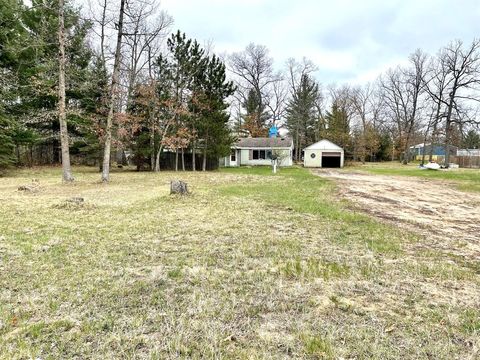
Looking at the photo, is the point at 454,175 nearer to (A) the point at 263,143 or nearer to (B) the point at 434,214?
(B) the point at 434,214

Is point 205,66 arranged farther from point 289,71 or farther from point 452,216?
point 289,71

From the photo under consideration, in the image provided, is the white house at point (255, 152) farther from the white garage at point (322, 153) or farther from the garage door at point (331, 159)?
the garage door at point (331, 159)

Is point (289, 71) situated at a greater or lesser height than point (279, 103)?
greater

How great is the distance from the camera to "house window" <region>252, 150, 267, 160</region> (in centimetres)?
3319

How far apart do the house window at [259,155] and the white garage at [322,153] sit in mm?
4312

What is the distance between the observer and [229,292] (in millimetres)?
3207

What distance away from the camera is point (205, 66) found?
2200cm

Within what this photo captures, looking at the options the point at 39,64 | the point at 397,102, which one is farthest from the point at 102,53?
the point at 397,102

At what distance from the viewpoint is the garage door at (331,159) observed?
32.3 metres

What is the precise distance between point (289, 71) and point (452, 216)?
38757mm

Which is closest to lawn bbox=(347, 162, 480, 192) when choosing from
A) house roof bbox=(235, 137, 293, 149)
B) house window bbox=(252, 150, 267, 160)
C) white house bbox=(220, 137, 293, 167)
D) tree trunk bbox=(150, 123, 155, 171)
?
house roof bbox=(235, 137, 293, 149)

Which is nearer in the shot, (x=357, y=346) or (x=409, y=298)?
(x=357, y=346)

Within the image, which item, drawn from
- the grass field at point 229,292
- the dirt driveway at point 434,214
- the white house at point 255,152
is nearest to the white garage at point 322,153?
the white house at point 255,152

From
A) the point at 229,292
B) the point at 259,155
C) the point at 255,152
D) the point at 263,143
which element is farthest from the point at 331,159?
the point at 229,292
